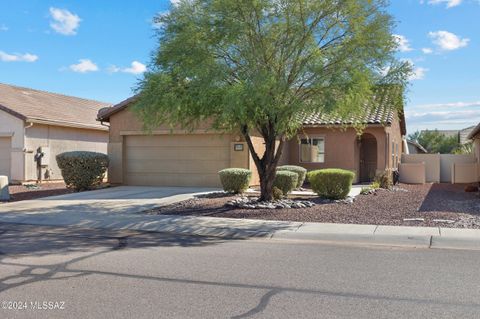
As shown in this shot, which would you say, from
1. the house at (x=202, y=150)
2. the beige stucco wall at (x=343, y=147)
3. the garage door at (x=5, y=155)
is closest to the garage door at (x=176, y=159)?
the house at (x=202, y=150)

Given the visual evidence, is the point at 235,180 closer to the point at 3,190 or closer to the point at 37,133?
the point at 3,190

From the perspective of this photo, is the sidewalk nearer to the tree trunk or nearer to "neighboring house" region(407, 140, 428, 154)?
the tree trunk

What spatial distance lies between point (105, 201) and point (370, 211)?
27.5 feet

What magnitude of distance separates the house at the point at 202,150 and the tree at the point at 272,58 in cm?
713

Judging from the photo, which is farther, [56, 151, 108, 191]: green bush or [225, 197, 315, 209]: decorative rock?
[56, 151, 108, 191]: green bush

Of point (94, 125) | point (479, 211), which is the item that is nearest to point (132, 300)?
point (479, 211)

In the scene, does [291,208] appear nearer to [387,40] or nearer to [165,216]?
[165,216]

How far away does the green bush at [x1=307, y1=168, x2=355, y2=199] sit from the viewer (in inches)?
608

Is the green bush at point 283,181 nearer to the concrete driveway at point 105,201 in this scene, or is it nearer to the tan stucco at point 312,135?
the concrete driveway at point 105,201

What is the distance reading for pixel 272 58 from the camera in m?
Result: 13.2

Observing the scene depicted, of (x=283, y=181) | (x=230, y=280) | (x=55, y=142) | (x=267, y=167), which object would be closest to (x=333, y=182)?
(x=283, y=181)

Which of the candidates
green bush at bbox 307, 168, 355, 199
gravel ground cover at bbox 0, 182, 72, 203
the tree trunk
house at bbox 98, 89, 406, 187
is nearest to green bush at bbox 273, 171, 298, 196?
green bush at bbox 307, 168, 355, 199

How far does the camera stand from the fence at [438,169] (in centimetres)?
2622

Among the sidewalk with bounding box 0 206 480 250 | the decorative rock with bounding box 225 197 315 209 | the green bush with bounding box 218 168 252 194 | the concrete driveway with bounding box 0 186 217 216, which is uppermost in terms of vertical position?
the green bush with bounding box 218 168 252 194
